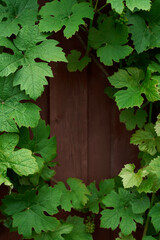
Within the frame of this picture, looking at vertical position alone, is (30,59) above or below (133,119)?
above

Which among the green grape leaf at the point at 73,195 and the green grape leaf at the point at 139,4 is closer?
the green grape leaf at the point at 139,4

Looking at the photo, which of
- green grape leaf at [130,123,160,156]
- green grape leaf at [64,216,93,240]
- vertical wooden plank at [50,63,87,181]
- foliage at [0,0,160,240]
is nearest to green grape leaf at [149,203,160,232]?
foliage at [0,0,160,240]

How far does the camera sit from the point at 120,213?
6.81 feet

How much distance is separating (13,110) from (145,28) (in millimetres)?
875

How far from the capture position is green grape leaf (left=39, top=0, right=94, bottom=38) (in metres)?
1.89

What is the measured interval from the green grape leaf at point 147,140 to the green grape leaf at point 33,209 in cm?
54

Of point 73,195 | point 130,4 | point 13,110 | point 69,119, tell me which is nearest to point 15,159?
point 13,110

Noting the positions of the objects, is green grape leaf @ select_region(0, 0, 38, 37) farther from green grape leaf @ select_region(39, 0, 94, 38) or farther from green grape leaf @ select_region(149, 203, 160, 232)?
green grape leaf @ select_region(149, 203, 160, 232)

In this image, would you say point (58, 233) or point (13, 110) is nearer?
point (13, 110)

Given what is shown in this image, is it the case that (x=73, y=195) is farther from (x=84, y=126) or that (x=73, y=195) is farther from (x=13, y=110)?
(x=13, y=110)

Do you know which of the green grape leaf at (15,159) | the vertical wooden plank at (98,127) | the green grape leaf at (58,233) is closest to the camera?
the green grape leaf at (15,159)

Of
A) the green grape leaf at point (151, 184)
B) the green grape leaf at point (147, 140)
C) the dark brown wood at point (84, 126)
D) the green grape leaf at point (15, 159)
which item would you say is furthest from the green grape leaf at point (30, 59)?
the green grape leaf at point (151, 184)

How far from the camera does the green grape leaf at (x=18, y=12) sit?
6.31 feet

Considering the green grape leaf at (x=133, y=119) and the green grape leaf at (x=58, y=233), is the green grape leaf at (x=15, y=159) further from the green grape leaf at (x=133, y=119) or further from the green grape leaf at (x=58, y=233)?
the green grape leaf at (x=133, y=119)
